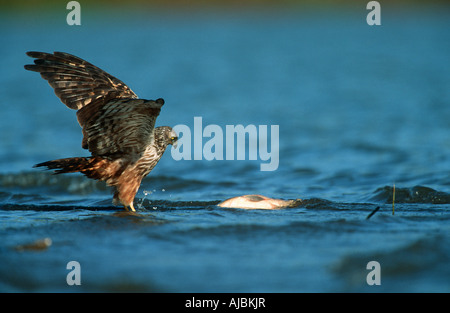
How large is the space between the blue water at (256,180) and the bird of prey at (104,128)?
0.49 m

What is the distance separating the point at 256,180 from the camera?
8.90 metres

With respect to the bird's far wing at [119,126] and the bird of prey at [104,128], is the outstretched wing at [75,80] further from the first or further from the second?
the bird's far wing at [119,126]

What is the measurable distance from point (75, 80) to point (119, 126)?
798mm

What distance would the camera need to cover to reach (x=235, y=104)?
14797mm

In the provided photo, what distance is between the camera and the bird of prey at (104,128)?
5.80m

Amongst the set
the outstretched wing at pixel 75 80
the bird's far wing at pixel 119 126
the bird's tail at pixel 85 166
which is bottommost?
the bird's tail at pixel 85 166

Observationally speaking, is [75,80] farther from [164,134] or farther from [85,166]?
[164,134]

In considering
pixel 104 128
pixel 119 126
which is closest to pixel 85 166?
pixel 104 128

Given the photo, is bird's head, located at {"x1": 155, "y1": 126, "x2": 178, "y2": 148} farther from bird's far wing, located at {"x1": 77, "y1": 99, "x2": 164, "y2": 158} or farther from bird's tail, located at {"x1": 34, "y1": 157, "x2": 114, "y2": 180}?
bird's tail, located at {"x1": 34, "y1": 157, "x2": 114, "y2": 180}

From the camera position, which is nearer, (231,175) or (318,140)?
(231,175)

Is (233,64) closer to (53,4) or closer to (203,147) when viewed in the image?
(203,147)

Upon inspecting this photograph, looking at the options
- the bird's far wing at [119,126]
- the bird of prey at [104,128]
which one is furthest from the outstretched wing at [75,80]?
the bird's far wing at [119,126]
